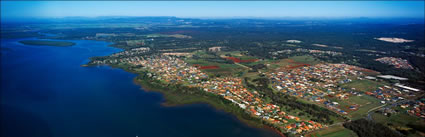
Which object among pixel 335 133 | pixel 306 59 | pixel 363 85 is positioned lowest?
pixel 335 133

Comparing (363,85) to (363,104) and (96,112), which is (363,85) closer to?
(363,104)

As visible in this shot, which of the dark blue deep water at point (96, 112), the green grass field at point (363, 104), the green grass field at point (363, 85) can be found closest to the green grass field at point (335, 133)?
the green grass field at point (363, 104)

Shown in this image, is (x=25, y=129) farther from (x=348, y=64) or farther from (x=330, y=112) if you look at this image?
(x=348, y=64)

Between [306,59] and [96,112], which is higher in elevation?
[306,59]

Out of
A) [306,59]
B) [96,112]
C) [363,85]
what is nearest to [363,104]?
[363,85]

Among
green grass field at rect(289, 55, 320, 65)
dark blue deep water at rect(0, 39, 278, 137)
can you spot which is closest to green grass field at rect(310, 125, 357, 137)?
dark blue deep water at rect(0, 39, 278, 137)
